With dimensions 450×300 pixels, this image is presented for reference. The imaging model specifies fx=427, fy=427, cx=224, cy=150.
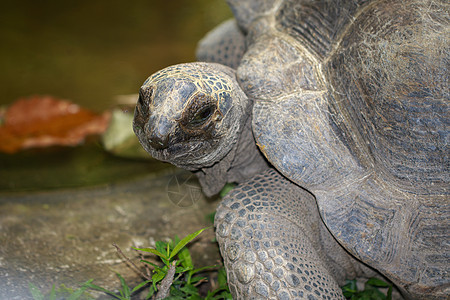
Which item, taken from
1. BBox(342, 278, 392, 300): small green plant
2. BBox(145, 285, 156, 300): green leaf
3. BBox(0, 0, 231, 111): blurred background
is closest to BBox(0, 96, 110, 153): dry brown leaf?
BBox(0, 0, 231, 111): blurred background

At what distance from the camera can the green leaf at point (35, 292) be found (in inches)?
78.2

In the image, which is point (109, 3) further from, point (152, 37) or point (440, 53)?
point (440, 53)

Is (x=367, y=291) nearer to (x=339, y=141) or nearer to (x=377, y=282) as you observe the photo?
(x=377, y=282)

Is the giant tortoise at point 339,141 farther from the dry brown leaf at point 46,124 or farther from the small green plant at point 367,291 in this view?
the dry brown leaf at point 46,124

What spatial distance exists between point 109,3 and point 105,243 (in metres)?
5.46

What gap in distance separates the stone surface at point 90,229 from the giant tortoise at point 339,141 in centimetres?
75

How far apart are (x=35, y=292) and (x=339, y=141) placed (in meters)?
1.57

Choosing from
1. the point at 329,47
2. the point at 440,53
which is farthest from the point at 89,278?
the point at 440,53

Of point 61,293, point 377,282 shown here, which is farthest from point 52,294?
point 377,282

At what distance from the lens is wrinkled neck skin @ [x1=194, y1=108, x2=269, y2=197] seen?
219 centimetres

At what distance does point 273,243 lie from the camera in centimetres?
181

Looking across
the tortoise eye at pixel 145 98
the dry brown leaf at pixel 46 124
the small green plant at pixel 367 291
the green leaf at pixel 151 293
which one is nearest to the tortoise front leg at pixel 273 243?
the small green plant at pixel 367 291

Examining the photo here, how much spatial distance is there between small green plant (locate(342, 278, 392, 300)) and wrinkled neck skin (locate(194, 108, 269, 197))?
2.55ft

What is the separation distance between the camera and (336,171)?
1837 mm
